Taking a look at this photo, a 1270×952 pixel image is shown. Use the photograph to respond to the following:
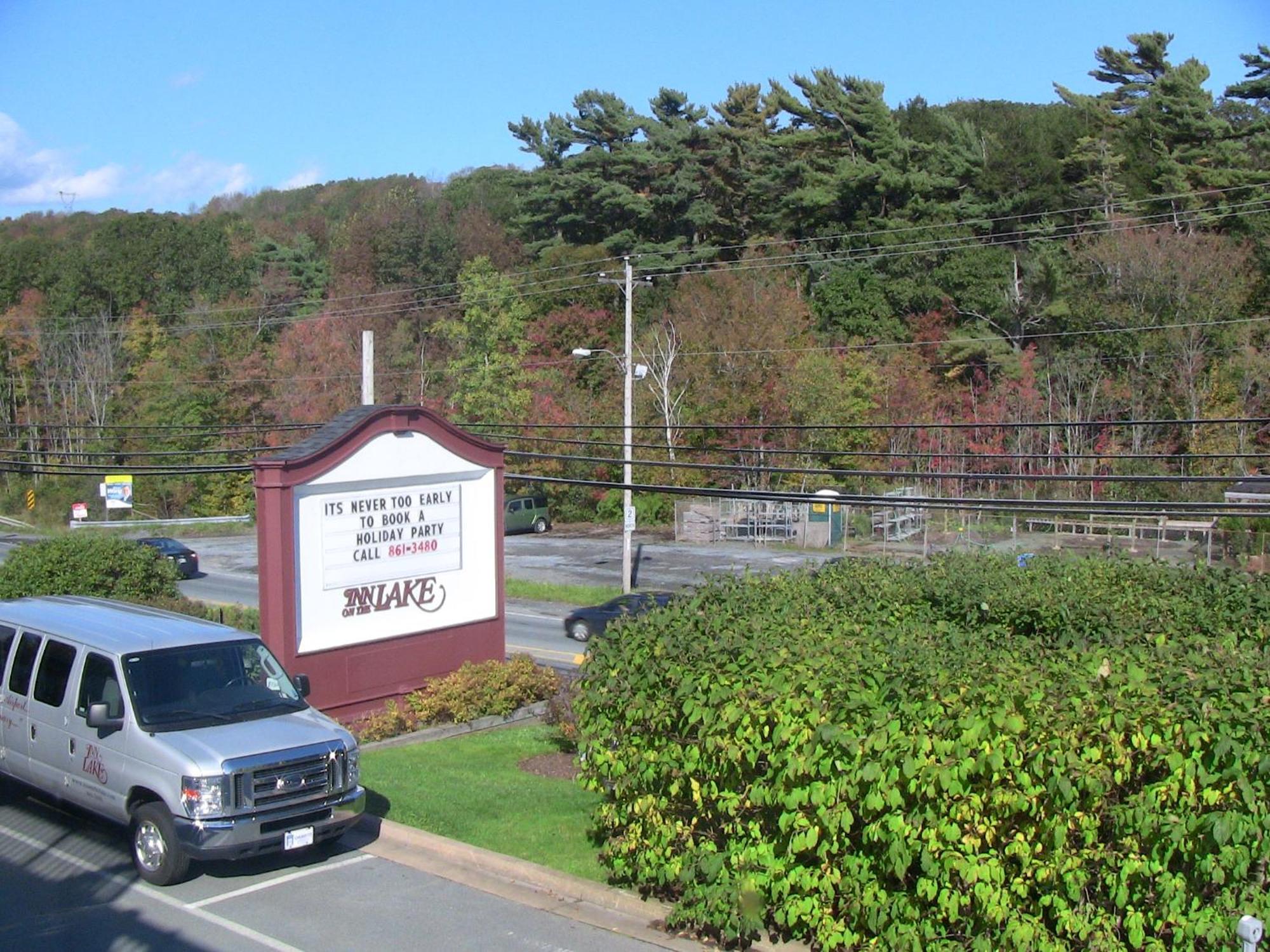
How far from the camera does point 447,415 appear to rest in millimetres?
58469

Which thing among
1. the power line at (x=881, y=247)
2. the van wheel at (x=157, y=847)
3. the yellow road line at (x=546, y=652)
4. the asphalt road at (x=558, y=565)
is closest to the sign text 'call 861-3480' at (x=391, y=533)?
the van wheel at (x=157, y=847)

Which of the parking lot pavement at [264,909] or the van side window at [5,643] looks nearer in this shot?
the parking lot pavement at [264,909]

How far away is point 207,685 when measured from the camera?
403 inches

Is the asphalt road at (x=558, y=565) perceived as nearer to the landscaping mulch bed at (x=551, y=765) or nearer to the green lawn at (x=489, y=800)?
the green lawn at (x=489, y=800)

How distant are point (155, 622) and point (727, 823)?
5981 millimetres

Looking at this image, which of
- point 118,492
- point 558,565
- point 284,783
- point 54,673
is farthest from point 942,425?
point 118,492

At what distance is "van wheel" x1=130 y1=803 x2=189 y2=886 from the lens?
9.11 metres

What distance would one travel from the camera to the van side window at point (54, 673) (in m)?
10.3

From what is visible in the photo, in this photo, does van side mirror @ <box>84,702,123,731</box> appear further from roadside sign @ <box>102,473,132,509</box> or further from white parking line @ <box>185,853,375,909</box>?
roadside sign @ <box>102,473,132,509</box>

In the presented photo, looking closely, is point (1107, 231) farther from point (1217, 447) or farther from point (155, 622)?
point (155, 622)

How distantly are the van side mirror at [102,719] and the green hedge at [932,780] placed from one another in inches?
148

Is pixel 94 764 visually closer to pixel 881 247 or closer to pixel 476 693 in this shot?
pixel 476 693

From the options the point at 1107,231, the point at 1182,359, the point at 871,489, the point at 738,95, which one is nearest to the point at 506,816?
the point at 871,489

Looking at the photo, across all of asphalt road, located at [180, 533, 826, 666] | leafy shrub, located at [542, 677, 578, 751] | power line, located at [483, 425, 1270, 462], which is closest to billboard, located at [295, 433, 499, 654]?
power line, located at [483, 425, 1270, 462]
